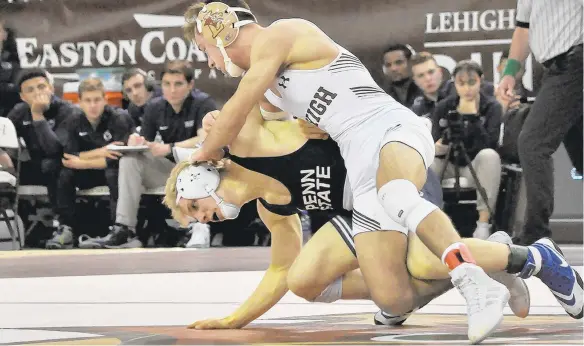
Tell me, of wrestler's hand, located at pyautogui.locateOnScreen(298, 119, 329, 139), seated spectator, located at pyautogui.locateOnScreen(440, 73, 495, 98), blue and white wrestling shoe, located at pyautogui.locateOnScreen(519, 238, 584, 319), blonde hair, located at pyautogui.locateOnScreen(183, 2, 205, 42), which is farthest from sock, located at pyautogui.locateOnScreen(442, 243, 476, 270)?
seated spectator, located at pyautogui.locateOnScreen(440, 73, 495, 98)

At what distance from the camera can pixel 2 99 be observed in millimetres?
7480

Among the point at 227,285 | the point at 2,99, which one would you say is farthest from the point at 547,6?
the point at 2,99

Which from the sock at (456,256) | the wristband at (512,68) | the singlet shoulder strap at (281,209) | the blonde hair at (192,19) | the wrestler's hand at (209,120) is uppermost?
the blonde hair at (192,19)

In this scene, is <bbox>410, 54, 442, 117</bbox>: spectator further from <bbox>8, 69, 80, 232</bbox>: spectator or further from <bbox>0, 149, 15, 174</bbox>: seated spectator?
<bbox>0, 149, 15, 174</bbox>: seated spectator

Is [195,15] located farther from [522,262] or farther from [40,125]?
[40,125]

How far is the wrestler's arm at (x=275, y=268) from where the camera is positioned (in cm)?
304

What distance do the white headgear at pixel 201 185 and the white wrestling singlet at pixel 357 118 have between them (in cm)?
30

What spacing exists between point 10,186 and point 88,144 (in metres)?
0.60

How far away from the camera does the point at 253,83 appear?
2824 millimetres

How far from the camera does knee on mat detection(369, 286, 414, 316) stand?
2.86m

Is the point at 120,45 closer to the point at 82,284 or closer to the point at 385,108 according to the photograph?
the point at 82,284

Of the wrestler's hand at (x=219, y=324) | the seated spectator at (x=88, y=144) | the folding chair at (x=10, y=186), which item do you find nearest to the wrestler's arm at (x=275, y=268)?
the wrestler's hand at (x=219, y=324)

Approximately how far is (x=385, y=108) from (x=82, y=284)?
203 cm

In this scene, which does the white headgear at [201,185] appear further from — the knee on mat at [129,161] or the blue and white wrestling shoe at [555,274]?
the knee on mat at [129,161]
